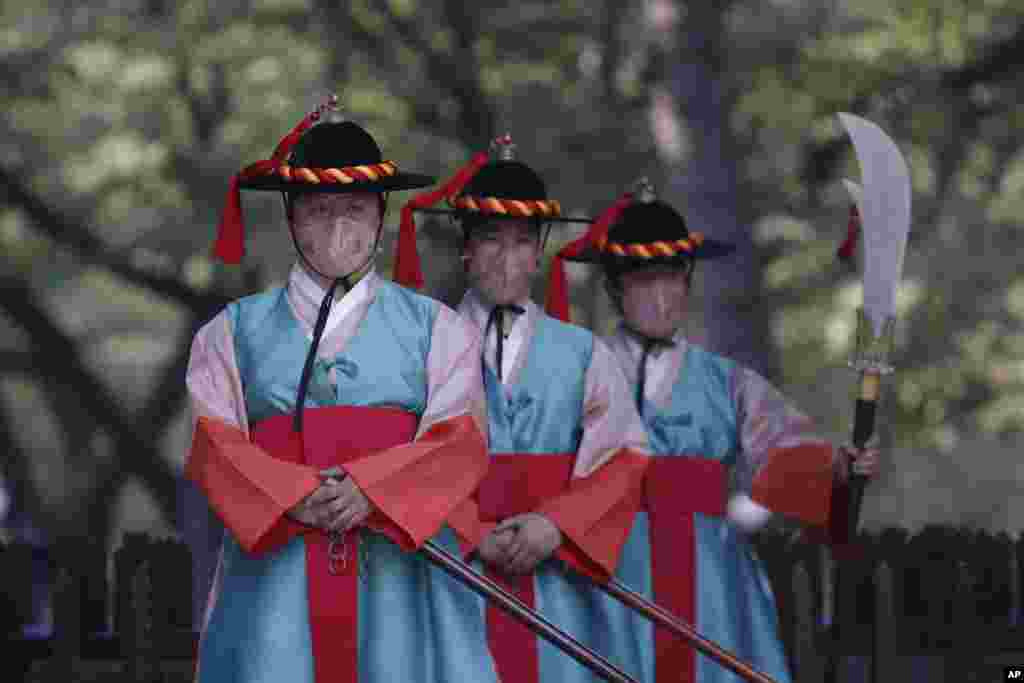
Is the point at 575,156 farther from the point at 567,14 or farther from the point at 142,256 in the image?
the point at 142,256

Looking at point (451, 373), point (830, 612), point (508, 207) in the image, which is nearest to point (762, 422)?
point (830, 612)

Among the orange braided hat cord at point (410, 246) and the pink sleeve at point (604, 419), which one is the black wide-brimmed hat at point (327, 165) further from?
the pink sleeve at point (604, 419)

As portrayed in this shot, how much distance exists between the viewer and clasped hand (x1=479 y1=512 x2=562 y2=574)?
6.44 meters

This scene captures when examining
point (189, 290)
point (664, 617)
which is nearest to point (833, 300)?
point (189, 290)

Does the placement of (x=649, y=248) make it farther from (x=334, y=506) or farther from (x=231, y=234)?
(x=334, y=506)

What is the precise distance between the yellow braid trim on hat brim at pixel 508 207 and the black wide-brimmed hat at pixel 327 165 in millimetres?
638

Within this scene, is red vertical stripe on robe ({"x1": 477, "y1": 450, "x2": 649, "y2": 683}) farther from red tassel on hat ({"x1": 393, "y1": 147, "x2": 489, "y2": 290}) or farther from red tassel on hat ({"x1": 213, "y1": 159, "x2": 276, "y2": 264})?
red tassel on hat ({"x1": 213, "y1": 159, "x2": 276, "y2": 264})

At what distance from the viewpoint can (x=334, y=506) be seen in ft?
18.3

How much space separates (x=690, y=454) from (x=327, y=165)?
2.40 m

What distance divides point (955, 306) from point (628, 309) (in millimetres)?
8835

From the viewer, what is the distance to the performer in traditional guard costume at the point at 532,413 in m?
6.73

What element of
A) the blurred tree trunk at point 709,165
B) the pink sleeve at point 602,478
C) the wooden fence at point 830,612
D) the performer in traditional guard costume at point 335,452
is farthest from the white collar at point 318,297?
A: the blurred tree trunk at point 709,165

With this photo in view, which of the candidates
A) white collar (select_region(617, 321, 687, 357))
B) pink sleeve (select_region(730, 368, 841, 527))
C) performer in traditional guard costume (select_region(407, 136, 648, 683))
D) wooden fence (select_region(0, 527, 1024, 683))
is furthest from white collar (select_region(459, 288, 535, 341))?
wooden fence (select_region(0, 527, 1024, 683))

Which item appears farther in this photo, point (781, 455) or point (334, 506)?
point (781, 455)
